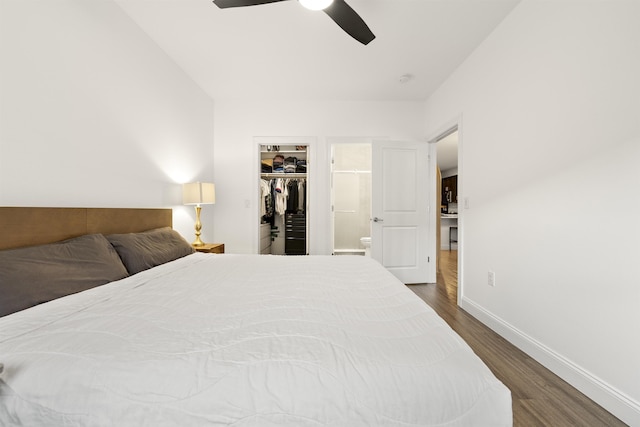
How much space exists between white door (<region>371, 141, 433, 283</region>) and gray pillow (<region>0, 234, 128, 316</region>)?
8.90 feet

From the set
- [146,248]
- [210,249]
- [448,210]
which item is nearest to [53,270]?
[146,248]

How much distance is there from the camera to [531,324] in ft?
5.75

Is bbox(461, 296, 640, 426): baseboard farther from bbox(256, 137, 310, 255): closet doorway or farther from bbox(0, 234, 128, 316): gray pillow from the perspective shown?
bbox(256, 137, 310, 255): closet doorway

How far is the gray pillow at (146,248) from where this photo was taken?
1.63 m

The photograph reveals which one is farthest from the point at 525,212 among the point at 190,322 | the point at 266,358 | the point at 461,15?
the point at 190,322

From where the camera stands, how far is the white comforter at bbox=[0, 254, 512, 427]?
0.63 m

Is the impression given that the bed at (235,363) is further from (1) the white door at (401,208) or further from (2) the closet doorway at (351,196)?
(2) the closet doorway at (351,196)

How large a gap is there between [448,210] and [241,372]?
7832 mm

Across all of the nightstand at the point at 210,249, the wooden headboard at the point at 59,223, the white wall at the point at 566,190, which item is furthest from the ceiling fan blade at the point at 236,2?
the nightstand at the point at 210,249

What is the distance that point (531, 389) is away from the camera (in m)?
1.42

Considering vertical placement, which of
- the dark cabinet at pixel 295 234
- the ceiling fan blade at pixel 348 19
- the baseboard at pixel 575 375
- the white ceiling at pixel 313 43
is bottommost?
the baseboard at pixel 575 375

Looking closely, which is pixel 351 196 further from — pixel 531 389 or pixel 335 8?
pixel 531 389

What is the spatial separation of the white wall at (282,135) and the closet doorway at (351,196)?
174cm

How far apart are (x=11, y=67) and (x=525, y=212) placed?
3158 millimetres
